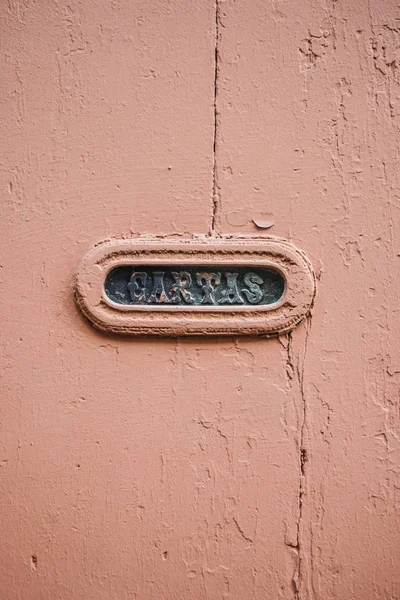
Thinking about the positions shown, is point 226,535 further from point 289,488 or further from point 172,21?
point 172,21

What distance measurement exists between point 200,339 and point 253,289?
17cm

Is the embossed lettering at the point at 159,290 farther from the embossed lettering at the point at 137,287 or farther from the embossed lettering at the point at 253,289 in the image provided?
the embossed lettering at the point at 253,289

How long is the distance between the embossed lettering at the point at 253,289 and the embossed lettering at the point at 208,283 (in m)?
0.07

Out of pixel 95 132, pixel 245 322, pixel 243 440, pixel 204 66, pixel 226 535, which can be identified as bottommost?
pixel 226 535

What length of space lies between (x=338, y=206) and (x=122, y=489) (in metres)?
0.85

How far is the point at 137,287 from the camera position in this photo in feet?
3.24

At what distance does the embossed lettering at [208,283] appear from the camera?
98cm

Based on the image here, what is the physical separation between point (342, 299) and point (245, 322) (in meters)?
→ 0.25

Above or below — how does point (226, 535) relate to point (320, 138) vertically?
below

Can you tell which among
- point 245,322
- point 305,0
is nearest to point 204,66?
point 305,0

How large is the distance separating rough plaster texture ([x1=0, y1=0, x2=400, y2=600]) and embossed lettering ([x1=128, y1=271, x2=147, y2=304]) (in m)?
0.11

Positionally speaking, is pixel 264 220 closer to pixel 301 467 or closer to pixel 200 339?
pixel 200 339

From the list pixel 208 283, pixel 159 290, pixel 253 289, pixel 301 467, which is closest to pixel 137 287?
pixel 159 290

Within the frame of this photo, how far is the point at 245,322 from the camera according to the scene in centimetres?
97
